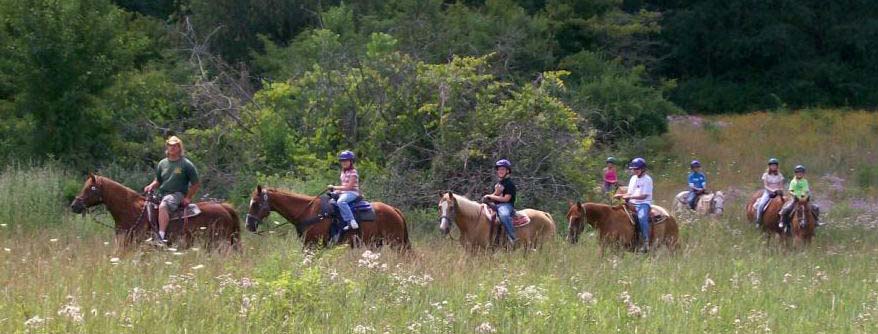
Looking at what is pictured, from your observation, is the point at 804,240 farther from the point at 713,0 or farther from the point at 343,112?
the point at 713,0

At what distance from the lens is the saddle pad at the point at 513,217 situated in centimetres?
1591

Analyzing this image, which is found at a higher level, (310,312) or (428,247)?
(310,312)

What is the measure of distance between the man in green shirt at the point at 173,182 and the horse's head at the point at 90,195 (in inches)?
23.7

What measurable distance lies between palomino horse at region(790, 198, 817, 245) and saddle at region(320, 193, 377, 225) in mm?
8627

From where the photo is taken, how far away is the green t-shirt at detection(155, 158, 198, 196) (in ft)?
47.3

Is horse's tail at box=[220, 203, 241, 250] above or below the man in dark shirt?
below

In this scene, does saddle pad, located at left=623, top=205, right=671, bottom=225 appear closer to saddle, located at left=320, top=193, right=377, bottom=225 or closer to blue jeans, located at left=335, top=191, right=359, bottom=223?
saddle, located at left=320, top=193, right=377, bottom=225

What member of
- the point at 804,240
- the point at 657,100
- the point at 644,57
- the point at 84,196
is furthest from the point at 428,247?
the point at 644,57

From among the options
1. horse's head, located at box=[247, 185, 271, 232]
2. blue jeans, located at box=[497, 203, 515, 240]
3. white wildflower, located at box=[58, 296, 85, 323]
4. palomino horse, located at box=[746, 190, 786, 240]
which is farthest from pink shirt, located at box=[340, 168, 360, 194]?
palomino horse, located at box=[746, 190, 786, 240]

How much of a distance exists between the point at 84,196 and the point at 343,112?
31.7 ft

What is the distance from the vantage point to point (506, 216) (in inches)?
627

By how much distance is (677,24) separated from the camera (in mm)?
51781

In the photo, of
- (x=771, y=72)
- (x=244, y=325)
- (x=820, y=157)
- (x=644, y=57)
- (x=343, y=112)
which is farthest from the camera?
(x=771, y=72)

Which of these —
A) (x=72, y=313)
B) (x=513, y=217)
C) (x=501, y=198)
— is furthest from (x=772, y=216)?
(x=72, y=313)
